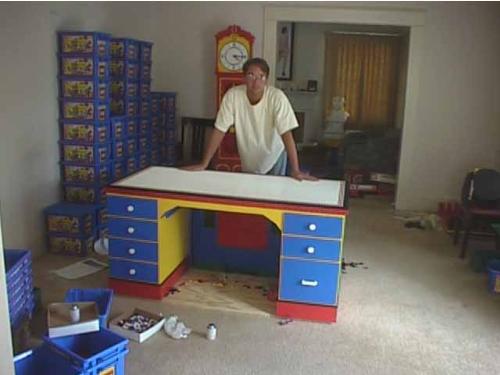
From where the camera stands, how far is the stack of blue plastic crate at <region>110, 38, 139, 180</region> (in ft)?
13.7

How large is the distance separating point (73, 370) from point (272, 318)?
124 cm

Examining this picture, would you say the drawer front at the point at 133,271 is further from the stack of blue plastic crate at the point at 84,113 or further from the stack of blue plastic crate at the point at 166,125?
the stack of blue plastic crate at the point at 166,125

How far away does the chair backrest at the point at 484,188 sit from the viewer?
13.2 feet

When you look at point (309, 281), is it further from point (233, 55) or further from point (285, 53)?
point (285, 53)

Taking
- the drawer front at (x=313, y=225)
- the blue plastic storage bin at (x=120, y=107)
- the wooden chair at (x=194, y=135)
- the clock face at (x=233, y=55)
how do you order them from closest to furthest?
the drawer front at (x=313, y=225), the blue plastic storage bin at (x=120, y=107), the clock face at (x=233, y=55), the wooden chair at (x=194, y=135)

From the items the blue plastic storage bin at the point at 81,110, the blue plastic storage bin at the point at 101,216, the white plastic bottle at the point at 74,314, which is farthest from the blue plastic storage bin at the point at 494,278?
the blue plastic storage bin at the point at 81,110

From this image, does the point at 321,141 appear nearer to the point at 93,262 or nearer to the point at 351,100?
the point at 351,100

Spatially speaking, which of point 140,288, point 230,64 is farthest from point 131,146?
point 140,288

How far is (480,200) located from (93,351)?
3146 mm

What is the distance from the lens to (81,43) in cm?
376

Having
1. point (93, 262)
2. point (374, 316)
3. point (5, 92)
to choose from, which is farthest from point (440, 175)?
point (5, 92)

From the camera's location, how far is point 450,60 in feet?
16.3

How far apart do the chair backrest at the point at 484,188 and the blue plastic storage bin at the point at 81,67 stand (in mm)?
2975

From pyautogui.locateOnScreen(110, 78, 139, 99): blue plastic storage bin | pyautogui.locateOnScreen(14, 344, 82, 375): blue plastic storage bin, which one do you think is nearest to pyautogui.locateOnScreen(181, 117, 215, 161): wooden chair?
pyautogui.locateOnScreen(110, 78, 139, 99): blue plastic storage bin
